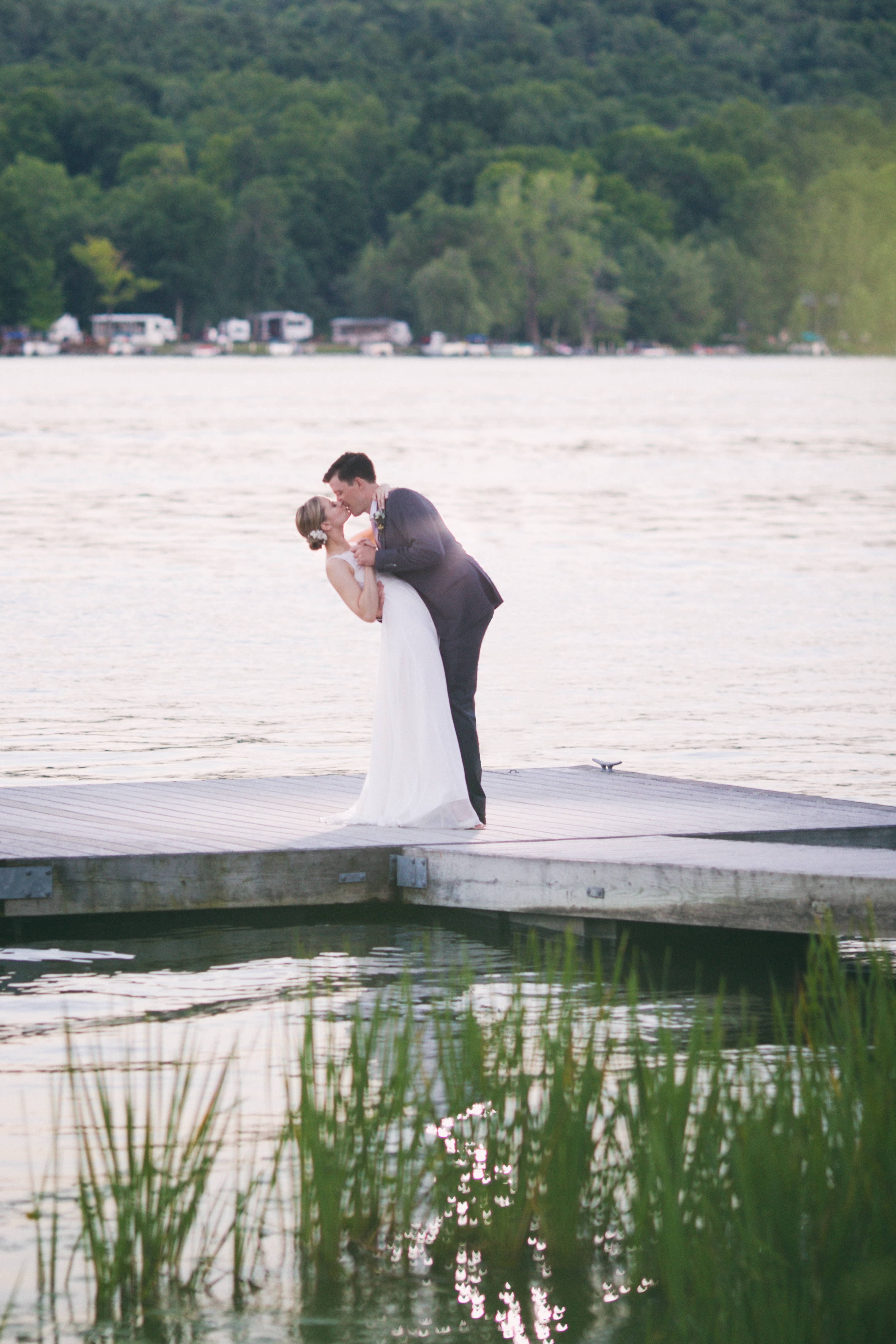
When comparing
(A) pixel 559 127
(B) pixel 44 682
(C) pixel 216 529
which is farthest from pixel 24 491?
(A) pixel 559 127

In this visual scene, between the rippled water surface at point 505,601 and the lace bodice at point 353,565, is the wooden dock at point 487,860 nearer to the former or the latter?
the lace bodice at point 353,565

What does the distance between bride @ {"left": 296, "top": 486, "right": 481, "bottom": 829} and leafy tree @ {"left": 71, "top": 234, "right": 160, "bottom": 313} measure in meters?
162

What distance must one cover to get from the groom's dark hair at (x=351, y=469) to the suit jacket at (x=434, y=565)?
Result: 14cm

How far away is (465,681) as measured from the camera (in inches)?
335

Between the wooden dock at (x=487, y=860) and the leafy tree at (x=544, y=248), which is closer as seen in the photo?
the wooden dock at (x=487, y=860)

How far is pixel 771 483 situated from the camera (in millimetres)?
39469

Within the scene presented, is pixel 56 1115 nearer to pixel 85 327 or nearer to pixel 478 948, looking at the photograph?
pixel 478 948

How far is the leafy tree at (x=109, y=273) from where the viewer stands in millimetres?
166500

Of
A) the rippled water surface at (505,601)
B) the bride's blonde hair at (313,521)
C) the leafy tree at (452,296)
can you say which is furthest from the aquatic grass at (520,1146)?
the leafy tree at (452,296)

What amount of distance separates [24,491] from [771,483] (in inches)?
547

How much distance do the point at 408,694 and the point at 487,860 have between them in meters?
0.84

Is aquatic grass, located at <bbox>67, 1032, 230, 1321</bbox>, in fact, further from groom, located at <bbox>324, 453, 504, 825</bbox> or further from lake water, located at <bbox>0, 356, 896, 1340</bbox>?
groom, located at <bbox>324, 453, 504, 825</bbox>

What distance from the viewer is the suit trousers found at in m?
8.48

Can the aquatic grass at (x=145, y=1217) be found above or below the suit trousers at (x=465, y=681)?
below
